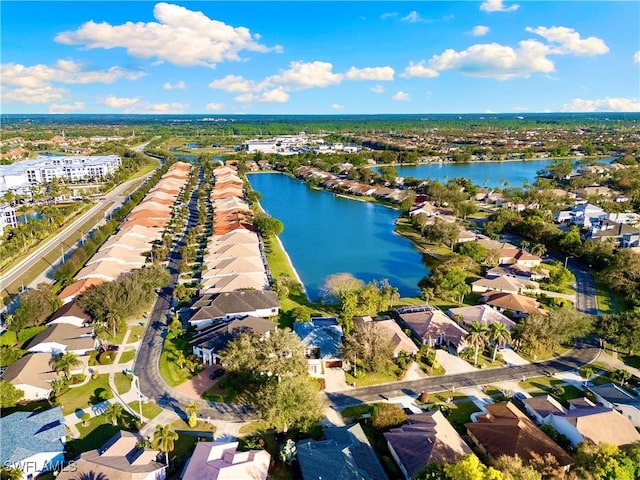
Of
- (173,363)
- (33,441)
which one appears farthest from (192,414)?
(33,441)

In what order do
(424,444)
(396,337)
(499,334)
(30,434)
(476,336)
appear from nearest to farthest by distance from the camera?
(424,444) < (30,434) < (499,334) < (476,336) < (396,337)

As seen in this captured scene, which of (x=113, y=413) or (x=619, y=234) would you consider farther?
(x=619, y=234)

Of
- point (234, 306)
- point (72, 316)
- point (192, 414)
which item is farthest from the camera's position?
point (234, 306)

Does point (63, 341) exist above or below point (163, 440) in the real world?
below

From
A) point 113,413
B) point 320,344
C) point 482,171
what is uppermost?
point 482,171

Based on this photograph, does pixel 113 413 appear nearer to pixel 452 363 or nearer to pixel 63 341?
pixel 63 341

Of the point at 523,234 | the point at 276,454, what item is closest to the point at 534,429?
the point at 276,454

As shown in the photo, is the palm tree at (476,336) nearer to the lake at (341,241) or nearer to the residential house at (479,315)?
the residential house at (479,315)
